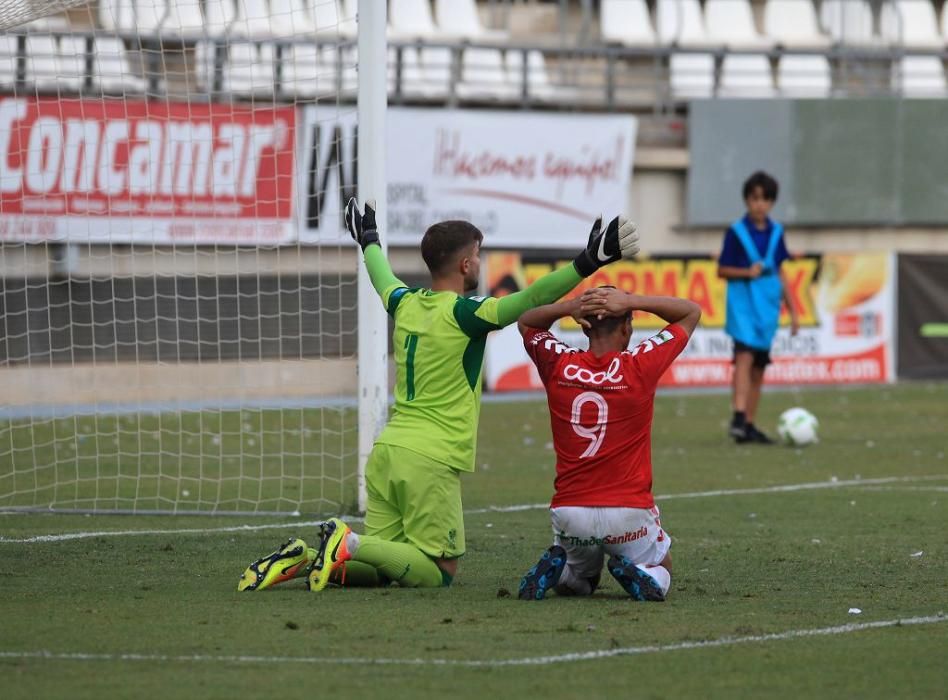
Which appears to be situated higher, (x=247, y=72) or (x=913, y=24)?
(x=913, y=24)

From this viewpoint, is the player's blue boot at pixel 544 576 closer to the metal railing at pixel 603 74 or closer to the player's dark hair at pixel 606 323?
the player's dark hair at pixel 606 323

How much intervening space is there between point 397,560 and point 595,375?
1081 millimetres

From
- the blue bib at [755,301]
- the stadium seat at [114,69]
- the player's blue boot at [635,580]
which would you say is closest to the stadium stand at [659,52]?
the stadium seat at [114,69]

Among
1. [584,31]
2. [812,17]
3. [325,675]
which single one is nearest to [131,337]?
[584,31]

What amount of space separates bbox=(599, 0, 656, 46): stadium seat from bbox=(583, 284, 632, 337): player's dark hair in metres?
19.3

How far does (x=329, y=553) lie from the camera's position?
6.23 meters

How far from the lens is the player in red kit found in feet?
20.0

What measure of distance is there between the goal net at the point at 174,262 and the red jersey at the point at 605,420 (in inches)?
191

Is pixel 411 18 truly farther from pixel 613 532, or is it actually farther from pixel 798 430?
pixel 613 532

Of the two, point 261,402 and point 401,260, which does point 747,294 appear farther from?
point 401,260

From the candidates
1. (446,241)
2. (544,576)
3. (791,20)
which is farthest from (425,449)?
(791,20)

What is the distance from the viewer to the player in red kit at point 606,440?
20.0ft

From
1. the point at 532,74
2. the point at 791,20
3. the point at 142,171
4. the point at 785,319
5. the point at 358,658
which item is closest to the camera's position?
the point at 358,658

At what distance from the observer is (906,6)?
27875 mm
